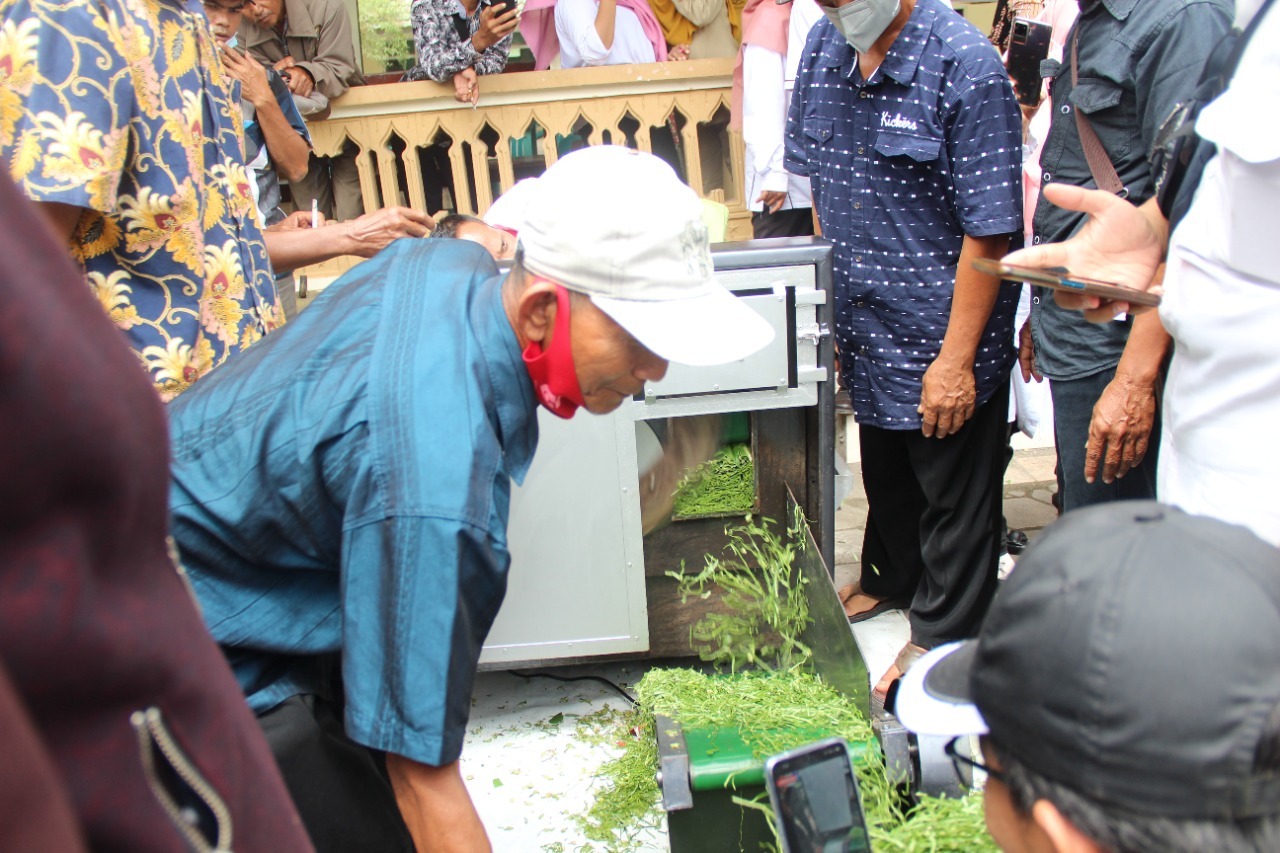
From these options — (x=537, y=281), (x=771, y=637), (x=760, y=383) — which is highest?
(x=537, y=281)

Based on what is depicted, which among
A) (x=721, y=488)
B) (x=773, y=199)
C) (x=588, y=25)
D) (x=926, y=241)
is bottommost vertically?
(x=721, y=488)

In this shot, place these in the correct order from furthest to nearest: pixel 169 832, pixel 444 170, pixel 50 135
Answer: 1. pixel 444 170
2. pixel 50 135
3. pixel 169 832

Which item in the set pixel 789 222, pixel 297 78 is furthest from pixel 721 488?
pixel 297 78

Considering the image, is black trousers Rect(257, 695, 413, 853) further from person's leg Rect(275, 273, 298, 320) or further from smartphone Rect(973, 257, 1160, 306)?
person's leg Rect(275, 273, 298, 320)

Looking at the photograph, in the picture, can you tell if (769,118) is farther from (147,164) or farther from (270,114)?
(147,164)

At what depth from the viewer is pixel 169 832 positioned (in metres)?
0.65

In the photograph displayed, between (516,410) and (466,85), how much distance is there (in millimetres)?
4740

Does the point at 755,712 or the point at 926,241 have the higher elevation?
the point at 926,241

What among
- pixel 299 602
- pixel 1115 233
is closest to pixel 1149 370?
pixel 1115 233

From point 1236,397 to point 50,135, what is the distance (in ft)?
6.78

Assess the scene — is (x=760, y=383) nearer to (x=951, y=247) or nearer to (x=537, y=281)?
(x=951, y=247)

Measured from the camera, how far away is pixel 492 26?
5.40m

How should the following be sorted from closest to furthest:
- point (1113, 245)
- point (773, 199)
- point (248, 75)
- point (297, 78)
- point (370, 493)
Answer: point (370, 493) → point (1113, 245) → point (248, 75) → point (773, 199) → point (297, 78)

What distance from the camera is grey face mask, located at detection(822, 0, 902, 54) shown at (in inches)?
105
